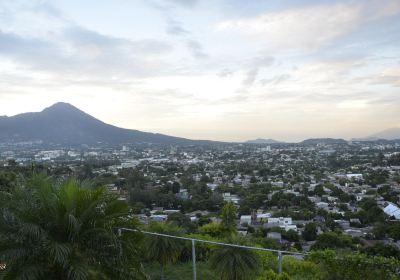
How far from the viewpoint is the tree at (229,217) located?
1033 cm

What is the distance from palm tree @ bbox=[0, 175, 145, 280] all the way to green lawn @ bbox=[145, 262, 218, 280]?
9.41 ft

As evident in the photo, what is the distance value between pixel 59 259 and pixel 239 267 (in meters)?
3.09

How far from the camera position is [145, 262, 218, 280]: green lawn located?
25.2ft

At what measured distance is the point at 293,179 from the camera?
191 feet

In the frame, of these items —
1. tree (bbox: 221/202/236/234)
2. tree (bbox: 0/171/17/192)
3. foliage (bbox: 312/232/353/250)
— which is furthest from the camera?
foliage (bbox: 312/232/353/250)

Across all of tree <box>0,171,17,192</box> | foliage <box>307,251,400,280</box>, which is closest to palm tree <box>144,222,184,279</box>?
tree <box>0,171,17,192</box>

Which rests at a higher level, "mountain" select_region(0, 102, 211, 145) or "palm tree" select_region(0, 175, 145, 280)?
"mountain" select_region(0, 102, 211, 145)

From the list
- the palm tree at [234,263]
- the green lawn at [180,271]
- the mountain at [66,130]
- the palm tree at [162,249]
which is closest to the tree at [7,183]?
the palm tree at [162,249]

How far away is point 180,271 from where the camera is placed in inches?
318

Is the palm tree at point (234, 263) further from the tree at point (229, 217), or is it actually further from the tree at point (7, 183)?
the tree at point (229, 217)

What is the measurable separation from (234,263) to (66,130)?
132 meters

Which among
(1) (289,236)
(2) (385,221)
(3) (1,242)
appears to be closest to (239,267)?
(3) (1,242)

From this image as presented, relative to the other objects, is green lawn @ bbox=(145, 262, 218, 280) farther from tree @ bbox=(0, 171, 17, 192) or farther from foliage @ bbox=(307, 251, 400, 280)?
foliage @ bbox=(307, 251, 400, 280)

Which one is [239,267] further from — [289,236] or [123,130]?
[123,130]
